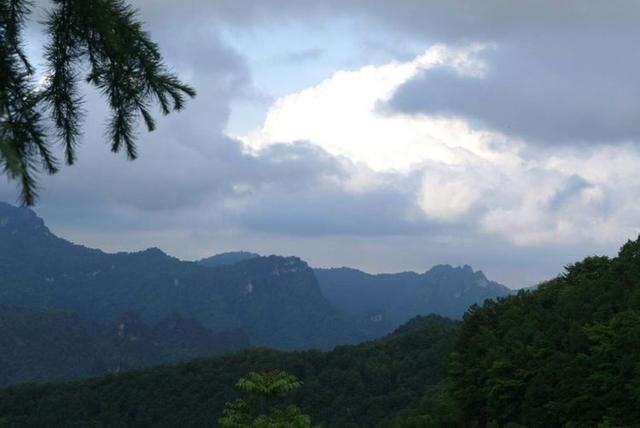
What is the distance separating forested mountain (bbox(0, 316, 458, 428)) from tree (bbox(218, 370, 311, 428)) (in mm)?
96189

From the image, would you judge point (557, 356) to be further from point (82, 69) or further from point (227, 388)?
point (227, 388)

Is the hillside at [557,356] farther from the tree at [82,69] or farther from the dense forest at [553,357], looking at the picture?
the tree at [82,69]

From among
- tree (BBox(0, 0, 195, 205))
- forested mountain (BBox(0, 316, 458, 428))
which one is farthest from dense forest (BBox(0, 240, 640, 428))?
forested mountain (BBox(0, 316, 458, 428))

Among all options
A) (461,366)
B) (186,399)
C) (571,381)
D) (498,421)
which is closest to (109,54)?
(571,381)

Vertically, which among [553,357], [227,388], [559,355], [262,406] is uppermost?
[559,355]

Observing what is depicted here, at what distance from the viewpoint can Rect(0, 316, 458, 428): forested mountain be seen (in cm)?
12269

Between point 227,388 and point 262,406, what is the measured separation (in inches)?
4872

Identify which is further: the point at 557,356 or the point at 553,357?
the point at 553,357

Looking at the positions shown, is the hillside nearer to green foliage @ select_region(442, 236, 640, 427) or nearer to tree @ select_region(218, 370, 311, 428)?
green foliage @ select_region(442, 236, 640, 427)

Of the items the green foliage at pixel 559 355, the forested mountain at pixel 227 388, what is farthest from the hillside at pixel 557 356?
the forested mountain at pixel 227 388

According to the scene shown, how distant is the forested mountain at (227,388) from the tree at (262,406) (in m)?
→ 96.2

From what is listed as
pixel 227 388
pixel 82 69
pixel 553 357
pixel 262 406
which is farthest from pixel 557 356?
pixel 227 388

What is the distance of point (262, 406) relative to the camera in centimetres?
1838

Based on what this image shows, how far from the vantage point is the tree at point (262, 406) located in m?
17.0
